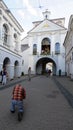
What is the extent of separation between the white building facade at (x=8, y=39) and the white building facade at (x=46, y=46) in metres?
13.0

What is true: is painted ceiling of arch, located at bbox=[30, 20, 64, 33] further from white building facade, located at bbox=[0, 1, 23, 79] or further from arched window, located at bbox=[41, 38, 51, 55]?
white building facade, located at bbox=[0, 1, 23, 79]

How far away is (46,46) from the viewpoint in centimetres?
4512

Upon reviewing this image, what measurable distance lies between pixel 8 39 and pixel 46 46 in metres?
20.8

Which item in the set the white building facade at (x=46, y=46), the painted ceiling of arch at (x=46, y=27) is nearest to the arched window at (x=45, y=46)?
the white building facade at (x=46, y=46)

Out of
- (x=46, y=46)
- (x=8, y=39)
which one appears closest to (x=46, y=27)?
(x=46, y=46)

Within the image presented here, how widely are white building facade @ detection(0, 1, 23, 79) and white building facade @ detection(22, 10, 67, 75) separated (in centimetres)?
1298

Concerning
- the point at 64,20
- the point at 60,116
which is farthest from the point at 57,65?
the point at 60,116

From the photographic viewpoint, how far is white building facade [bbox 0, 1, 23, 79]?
70.4 ft

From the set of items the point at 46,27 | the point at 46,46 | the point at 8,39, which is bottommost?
the point at 8,39

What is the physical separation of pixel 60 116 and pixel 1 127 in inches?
92.9

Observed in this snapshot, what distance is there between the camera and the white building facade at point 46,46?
1639 inches

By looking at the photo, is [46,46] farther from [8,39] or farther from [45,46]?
[8,39]

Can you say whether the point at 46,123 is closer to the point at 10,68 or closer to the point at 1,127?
the point at 1,127

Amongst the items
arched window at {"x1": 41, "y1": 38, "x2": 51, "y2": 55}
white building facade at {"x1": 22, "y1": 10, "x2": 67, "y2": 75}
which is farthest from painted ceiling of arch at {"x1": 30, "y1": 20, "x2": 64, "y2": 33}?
arched window at {"x1": 41, "y1": 38, "x2": 51, "y2": 55}
